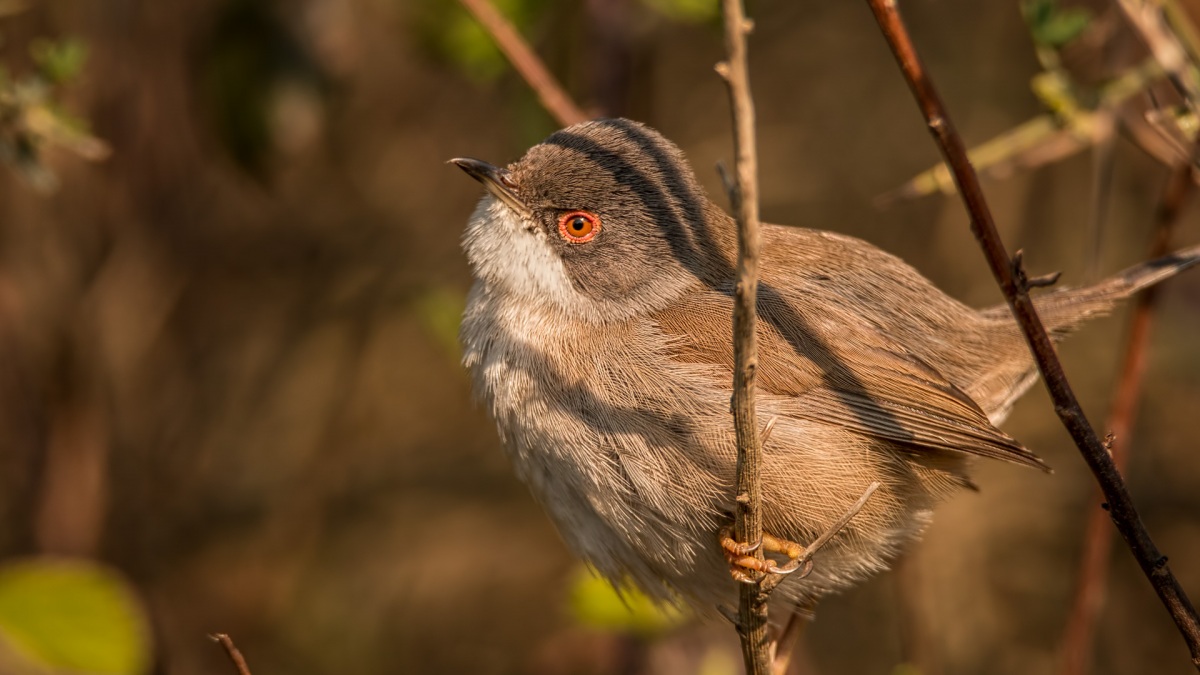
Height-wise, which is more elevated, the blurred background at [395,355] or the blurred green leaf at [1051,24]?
the blurred green leaf at [1051,24]

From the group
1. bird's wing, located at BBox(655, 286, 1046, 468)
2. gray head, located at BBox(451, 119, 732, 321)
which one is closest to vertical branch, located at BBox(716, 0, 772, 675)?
bird's wing, located at BBox(655, 286, 1046, 468)

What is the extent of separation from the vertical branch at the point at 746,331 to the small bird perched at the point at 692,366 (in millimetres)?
310

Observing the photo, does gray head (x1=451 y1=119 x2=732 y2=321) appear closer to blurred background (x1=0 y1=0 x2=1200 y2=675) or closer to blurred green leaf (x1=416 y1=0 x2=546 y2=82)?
blurred green leaf (x1=416 y1=0 x2=546 y2=82)

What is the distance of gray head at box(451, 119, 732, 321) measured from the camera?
11.9 ft

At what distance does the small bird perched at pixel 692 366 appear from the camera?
10.7 feet

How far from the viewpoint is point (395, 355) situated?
8375mm

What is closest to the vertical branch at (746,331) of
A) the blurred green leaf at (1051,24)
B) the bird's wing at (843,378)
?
the bird's wing at (843,378)

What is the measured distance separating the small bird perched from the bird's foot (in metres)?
0.07

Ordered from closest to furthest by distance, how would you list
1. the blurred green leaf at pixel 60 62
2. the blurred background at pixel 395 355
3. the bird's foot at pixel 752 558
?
the bird's foot at pixel 752 558
the blurred green leaf at pixel 60 62
the blurred background at pixel 395 355

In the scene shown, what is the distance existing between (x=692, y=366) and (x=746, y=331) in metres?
0.99

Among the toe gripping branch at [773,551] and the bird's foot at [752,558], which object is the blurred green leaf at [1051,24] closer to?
the toe gripping branch at [773,551]

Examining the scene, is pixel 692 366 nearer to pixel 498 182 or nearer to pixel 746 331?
pixel 498 182

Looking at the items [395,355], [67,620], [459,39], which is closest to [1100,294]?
[459,39]

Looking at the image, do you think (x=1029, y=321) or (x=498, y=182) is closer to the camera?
(x=1029, y=321)
